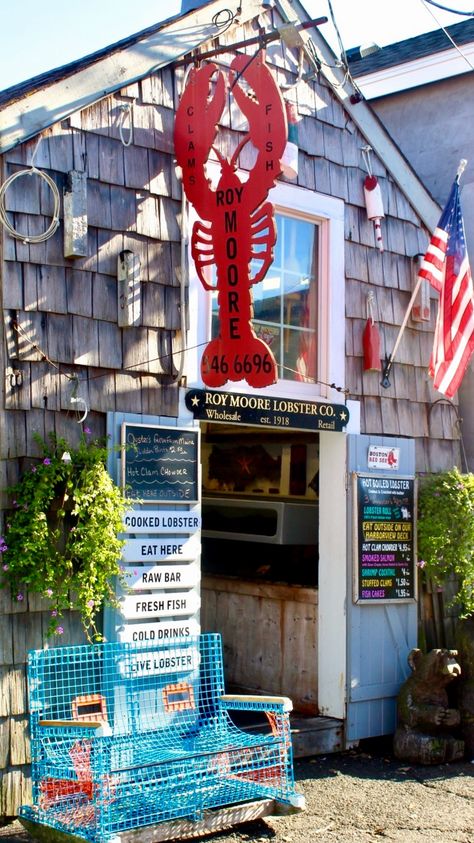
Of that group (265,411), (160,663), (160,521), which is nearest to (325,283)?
(265,411)

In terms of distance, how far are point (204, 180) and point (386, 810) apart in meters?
3.89

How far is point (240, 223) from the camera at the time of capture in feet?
19.0

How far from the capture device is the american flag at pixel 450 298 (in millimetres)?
7492

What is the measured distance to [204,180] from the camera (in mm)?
6082

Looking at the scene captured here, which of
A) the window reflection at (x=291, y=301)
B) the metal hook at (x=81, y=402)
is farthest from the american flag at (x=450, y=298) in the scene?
the metal hook at (x=81, y=402)

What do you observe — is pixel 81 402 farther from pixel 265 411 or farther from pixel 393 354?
pixel 393 354

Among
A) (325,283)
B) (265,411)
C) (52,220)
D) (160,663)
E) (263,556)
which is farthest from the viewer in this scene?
(263,556)

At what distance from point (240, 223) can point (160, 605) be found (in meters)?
2.29

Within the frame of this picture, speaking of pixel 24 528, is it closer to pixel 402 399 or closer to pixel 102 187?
pixel 102 187

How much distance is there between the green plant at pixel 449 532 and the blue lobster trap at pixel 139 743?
6.87ft

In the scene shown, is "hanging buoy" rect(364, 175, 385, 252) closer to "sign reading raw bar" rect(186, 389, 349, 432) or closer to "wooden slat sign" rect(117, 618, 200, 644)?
"sign reading raw bar" rect(186, 389, 349, 432)

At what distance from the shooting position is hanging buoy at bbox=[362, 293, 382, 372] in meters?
7.56

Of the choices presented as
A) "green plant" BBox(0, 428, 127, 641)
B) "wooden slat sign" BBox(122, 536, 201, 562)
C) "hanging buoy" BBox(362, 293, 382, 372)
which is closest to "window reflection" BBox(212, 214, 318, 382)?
"hanging buoy" BBox(362, 293, 382, 372)

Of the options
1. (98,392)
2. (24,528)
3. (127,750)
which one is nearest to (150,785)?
(127,750)
